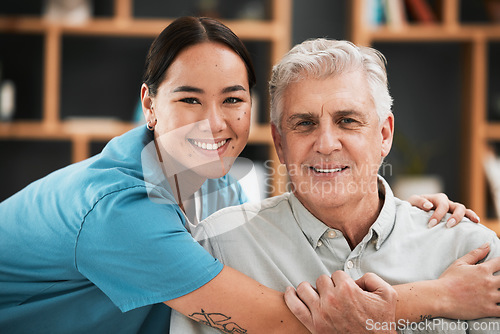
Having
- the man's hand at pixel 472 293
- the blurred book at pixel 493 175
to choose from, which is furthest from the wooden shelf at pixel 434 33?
the man's hand at pixel 472 293

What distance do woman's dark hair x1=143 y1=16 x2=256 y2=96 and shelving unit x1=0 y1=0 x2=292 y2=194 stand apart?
1.72 meters

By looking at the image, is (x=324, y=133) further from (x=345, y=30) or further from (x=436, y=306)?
(x=345, y=30)

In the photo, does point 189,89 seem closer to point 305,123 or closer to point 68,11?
point 305,123

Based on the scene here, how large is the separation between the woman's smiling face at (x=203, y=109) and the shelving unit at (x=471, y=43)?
1.93m

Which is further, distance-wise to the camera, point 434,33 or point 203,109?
point 434,33

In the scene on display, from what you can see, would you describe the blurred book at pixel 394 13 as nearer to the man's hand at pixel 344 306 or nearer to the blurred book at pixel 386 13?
the blurred book at pixel 386 13

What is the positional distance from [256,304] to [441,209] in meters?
0.55

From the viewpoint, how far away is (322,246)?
1.38 metres

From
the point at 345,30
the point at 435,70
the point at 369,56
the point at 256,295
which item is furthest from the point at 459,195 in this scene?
the point at 256,295

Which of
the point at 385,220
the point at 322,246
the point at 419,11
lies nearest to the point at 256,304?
the point at 322,246

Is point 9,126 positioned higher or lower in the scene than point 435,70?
lower

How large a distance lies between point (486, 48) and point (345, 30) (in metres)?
0.92

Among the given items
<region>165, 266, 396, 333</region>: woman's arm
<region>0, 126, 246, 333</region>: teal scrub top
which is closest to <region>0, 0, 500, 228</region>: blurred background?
<region>0, 126, 246, 333</region>: teal scrub top

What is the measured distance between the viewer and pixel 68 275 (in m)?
1.36
